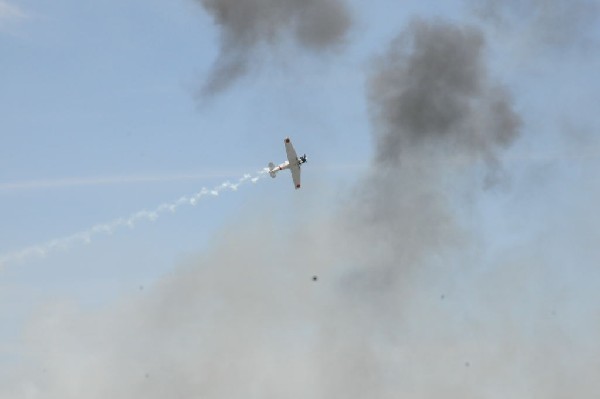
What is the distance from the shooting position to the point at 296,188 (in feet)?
514

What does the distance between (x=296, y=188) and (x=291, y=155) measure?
16.2ft

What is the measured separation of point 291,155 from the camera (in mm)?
155375
